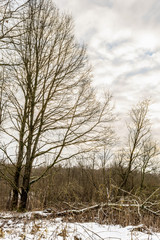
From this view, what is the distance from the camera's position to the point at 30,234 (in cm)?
402

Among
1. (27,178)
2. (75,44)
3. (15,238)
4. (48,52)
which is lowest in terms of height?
(15,238)

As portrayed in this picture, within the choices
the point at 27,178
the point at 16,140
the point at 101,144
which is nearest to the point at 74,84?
the point at 101,144

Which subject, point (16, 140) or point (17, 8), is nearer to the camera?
point (17, 8)

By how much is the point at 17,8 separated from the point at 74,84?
4814 mm

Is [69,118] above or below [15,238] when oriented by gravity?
above

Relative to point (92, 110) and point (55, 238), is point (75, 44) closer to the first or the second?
point (92, 110)

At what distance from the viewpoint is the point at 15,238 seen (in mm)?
3875

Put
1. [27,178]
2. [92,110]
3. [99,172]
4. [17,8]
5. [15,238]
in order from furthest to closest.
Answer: [99,172]
[92,110]
[27,178]
[17,8]
[15,238]

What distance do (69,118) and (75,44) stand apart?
3.50m

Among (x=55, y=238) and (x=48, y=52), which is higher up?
(x=48, y=52)

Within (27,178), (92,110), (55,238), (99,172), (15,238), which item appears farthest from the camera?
(99,172)

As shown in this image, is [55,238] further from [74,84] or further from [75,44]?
[75,44]

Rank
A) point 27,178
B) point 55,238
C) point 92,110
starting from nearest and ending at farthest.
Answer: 1. point 55,238
2. point 27,178
3. point 92,110

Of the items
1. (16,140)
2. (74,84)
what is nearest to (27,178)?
(16,140)
